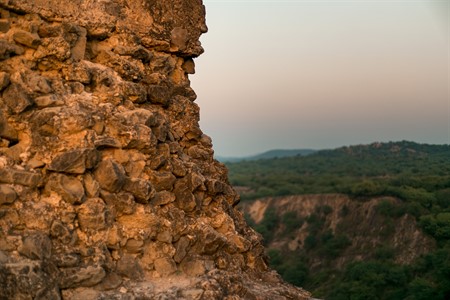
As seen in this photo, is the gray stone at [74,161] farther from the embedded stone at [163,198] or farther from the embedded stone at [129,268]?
the embedded stone at [129,268]

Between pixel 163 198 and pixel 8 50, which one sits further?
pixel 163 198

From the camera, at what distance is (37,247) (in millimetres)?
5293

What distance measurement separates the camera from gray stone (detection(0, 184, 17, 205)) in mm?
5414

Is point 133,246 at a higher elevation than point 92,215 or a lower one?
lower

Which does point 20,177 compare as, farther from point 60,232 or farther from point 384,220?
point 384,220

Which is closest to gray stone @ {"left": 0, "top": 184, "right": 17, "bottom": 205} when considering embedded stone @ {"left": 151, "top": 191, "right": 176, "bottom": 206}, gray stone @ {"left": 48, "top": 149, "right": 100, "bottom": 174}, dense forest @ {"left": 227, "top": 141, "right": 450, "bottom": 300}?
gray stone @ {"left": 48, "top": 149, "right": 100, "bottom": 174}

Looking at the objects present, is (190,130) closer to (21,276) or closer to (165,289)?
(165,289)

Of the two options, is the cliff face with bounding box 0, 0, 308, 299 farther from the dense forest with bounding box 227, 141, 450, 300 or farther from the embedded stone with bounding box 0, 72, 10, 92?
the dense forest with bounding box 227, 141, 450, 300

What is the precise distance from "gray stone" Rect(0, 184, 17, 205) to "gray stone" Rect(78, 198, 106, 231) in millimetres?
737

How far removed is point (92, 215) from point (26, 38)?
89.3 inches

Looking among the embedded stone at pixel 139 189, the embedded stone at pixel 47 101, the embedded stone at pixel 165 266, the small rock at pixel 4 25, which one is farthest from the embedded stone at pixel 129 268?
the small rock at pixel 4 25

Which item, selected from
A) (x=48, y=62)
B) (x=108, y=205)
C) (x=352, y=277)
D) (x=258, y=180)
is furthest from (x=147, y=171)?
(x=258, y=180)

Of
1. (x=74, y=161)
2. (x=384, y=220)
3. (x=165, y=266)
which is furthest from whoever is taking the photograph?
(x=384, y=220)

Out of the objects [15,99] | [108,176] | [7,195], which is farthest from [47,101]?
[7,195]
